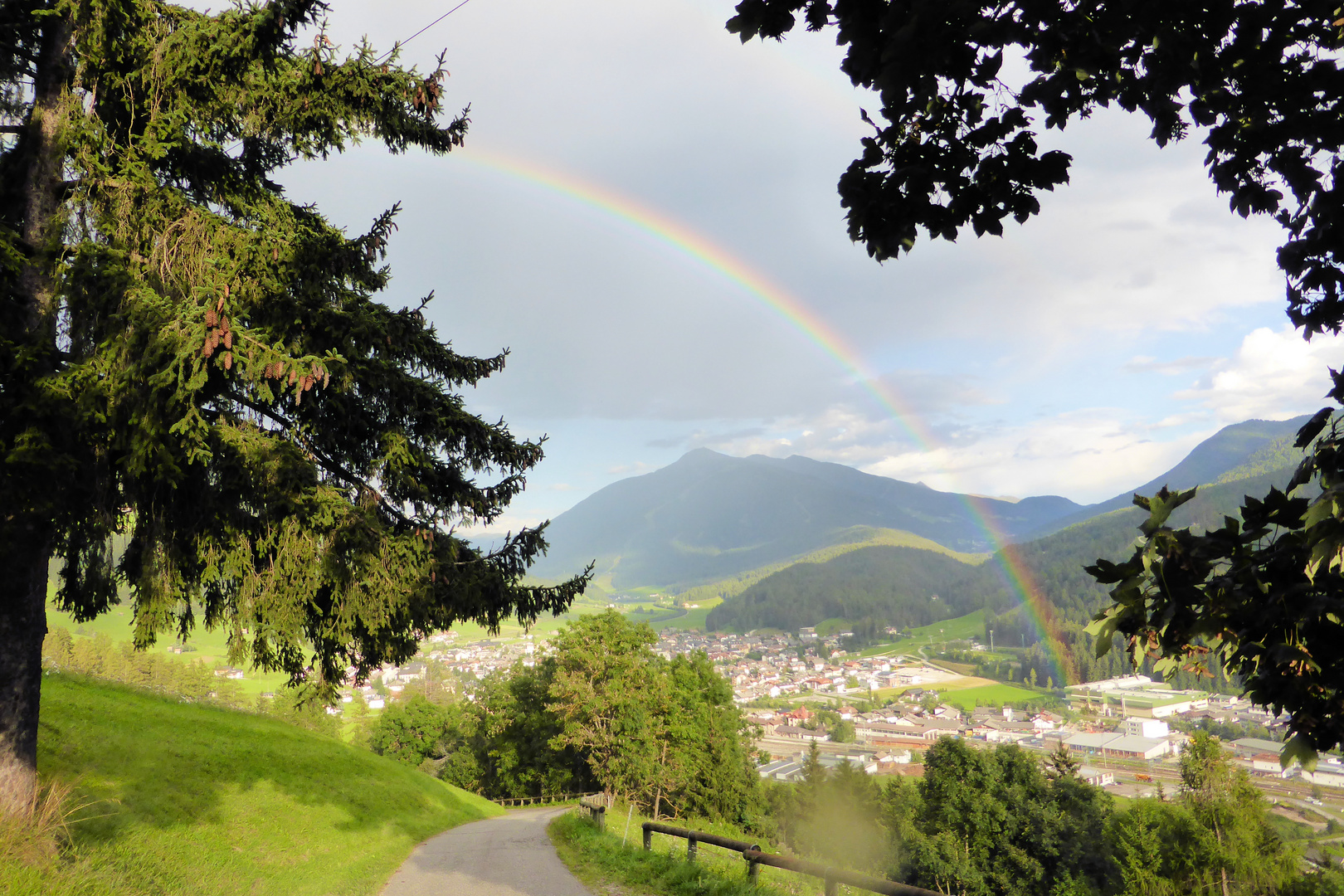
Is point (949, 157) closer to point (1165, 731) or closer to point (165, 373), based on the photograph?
point (165, 373)

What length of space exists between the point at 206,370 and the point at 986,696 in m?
170

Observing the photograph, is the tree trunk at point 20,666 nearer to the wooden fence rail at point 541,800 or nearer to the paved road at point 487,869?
the paved road at point 487,869

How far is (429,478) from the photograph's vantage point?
9125mm

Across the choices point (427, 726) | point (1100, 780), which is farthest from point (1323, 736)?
point (1100, 780)

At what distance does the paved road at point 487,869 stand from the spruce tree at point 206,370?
341 cm

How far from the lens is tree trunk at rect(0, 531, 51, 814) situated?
6.32m

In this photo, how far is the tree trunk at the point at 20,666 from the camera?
632 cm

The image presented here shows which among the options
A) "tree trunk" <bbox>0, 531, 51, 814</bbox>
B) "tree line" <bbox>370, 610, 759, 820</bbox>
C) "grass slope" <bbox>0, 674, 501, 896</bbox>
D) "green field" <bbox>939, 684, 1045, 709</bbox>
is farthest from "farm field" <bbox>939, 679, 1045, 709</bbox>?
"tree trunk" <bbox>0, 531, 51, 814</bbox>

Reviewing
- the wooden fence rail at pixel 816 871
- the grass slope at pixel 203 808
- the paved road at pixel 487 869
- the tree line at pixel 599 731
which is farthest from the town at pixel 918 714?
the wooden fence rail at pixel 816 871

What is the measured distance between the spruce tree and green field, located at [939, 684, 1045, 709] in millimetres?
152139

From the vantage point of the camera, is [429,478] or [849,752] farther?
[849,752]

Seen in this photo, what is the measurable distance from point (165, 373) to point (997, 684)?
7521 inches

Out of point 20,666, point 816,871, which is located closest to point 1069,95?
point 816,871

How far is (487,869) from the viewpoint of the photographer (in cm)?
1039
